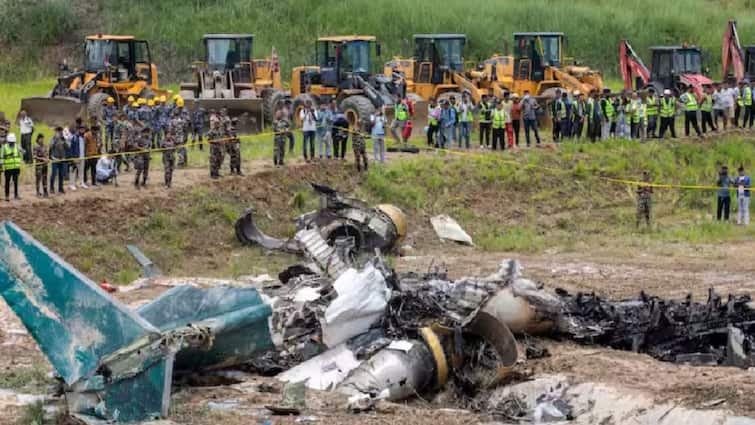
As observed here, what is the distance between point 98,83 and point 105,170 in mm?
11749

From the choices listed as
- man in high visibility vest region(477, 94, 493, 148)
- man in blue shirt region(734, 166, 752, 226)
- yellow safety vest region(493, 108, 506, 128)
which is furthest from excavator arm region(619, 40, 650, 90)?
man in blue shirt region(734, 166, 752, 226)

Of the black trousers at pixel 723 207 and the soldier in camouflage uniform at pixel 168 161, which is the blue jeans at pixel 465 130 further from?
the soldier in camouflage uniform at pixel 168 161

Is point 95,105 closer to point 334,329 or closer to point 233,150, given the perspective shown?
point 233,150

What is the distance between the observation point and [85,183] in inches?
1027

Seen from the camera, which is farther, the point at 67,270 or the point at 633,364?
the point at 633,364

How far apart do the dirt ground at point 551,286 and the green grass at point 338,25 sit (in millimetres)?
24508

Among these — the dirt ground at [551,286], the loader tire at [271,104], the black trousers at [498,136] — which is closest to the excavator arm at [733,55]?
the black trousers at [498,136]

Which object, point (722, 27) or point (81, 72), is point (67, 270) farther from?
point (722, 27)

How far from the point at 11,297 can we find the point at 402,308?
15.5 ft

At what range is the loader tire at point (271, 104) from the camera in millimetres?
35781

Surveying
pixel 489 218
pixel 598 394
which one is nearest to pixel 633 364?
pixel 598 394

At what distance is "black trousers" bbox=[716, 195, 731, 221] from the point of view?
28000 millimetres

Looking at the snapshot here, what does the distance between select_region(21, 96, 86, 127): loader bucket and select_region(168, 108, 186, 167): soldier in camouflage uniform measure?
7.03 m

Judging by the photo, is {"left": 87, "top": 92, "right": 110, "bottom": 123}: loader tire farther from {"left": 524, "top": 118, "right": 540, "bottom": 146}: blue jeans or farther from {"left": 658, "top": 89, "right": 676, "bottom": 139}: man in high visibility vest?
{"left": 658, "top": 89, "right": 676, "bottom": 139}: man in high visibility vest
